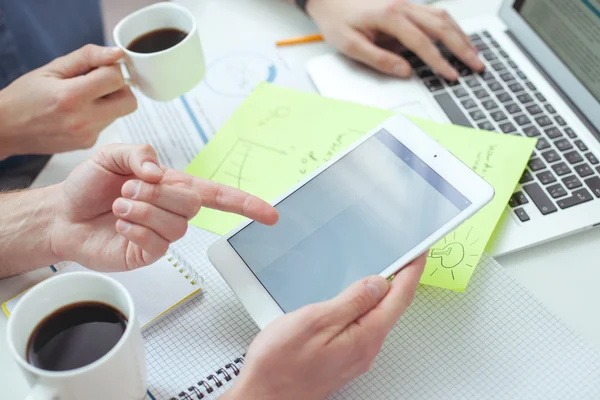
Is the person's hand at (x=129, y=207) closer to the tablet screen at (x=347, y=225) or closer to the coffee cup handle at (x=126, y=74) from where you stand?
the tablet screen at (x=347, y=225)

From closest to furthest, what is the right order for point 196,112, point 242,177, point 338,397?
point 338,397
point 242,177
point 196,112

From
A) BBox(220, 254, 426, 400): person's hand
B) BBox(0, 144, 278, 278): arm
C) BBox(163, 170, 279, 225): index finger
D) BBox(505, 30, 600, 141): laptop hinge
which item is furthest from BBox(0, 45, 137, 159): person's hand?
BBox(505, 30, 600, 141): laptop hinge

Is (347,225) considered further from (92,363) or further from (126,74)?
(126,74)

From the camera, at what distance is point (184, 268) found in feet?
2.20

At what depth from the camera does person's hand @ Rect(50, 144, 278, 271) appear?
1.91 ft

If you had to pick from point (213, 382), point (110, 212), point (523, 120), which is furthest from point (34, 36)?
point (523, 120)

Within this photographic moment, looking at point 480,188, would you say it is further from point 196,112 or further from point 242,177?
point 196,112

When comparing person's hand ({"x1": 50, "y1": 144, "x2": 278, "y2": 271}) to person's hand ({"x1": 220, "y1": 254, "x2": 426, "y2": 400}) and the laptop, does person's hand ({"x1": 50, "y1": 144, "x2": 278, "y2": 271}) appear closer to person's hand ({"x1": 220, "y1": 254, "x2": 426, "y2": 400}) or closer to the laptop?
person's hand ({"x1": 220, "y1": 254, "x2": 426, "y2": 400})

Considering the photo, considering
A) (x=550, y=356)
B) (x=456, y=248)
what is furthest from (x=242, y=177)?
(x=550, y=356)

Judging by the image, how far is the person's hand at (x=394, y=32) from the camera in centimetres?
85

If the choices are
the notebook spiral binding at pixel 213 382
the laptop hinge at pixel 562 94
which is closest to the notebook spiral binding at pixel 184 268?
the notebook spiral binding at pixel 213 382

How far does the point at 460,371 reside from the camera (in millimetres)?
582

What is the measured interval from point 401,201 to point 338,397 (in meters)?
0.22

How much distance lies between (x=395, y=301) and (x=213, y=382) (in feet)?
0.70
